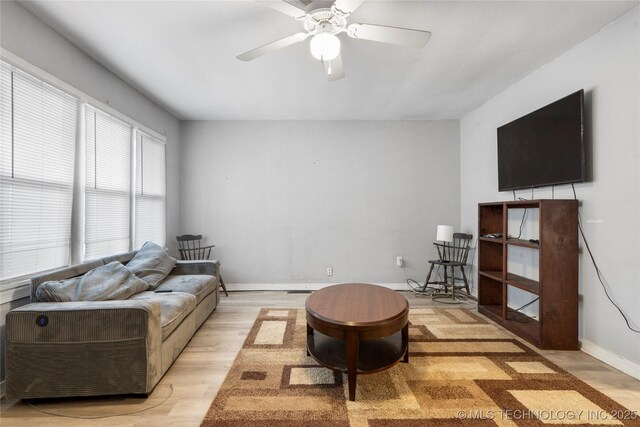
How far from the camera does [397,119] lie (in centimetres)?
401

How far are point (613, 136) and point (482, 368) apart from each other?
199 cm

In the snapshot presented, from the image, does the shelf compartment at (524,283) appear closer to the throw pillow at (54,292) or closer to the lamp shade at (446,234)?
the lamp shade at (446,234)

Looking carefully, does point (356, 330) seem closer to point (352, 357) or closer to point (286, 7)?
point (352, 357)

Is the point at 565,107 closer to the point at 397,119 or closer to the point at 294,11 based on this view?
the point at 397,119

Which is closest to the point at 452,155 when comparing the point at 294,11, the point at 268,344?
the point at 294,11

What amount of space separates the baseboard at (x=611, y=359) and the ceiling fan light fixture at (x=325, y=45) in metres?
2.96

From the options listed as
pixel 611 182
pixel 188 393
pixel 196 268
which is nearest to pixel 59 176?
pixel 196 268

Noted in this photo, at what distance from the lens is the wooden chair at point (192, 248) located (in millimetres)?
3758

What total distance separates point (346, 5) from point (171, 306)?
2.40m

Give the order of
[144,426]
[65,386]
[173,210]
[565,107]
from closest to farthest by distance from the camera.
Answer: [144,426]
[65,386]
[565,107]
[173,210]

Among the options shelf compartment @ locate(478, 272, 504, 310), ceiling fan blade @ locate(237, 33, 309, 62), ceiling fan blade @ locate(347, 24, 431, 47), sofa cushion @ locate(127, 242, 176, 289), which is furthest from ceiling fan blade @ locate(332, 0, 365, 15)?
shelf compartment @ locate(478, 272, 504, 310)

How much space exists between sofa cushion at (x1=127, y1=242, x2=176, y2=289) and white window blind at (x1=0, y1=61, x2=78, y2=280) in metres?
0.57

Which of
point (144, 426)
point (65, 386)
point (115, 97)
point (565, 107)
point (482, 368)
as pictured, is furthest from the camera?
point (115, 97)

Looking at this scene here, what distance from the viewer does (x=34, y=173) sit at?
74.3 inches
